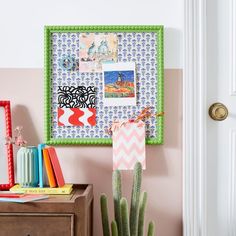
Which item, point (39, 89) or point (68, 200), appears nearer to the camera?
point (68, 200)

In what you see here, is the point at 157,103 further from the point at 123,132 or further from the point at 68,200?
the point at 68,200

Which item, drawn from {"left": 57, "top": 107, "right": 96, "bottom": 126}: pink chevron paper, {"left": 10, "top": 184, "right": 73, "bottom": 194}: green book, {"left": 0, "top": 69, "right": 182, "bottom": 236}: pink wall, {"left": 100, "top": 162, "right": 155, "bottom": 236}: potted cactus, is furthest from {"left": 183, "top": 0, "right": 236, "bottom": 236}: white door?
{"left": 10, "top": 184, "right": 73, "bottom": 194}: green book

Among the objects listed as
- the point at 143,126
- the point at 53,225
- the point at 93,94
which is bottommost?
the point at 53,225

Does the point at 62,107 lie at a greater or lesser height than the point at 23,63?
lesser

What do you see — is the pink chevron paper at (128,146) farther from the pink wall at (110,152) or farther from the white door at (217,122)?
the white door at (217,122)

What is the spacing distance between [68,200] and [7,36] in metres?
0.84

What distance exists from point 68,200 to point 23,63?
0.70 m

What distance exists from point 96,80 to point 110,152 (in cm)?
34

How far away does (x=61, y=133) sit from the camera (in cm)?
178

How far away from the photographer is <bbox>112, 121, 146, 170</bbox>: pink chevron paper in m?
1.74

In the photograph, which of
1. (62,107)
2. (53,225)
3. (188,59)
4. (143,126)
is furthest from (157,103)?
(53,225)

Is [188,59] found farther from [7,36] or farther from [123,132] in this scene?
[7,36]

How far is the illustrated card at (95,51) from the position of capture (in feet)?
5.82

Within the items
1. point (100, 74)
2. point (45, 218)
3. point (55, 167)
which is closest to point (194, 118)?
point (100, 74)
